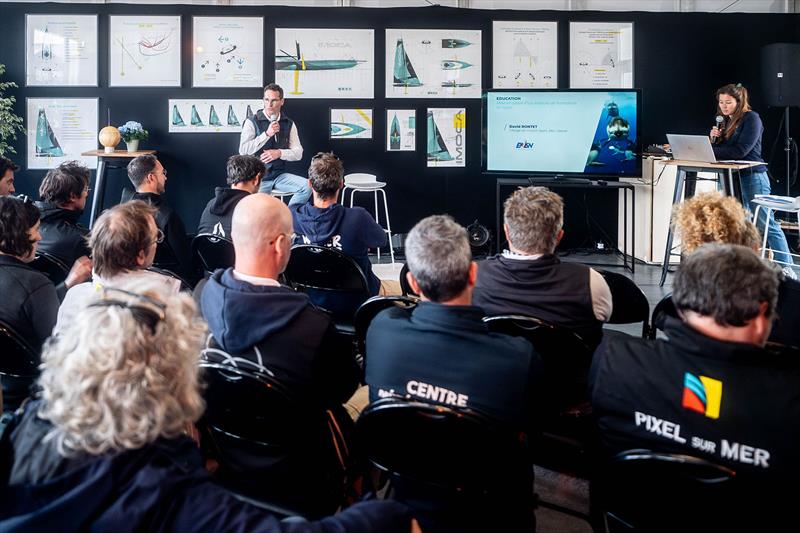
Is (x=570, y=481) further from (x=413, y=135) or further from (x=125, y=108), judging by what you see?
(x=125, y=108)

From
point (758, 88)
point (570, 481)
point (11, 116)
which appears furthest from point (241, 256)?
point (758, 88)

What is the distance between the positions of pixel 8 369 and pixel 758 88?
25.6 feet

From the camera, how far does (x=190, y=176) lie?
7570mm

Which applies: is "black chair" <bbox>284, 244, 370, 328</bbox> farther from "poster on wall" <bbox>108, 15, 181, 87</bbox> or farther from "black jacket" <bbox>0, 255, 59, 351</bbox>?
"poster on wall" <bbox>108, 15, 181, 87</bbox>

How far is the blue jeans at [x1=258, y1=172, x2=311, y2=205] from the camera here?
21.6 feet

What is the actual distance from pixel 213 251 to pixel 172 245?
0.35 m

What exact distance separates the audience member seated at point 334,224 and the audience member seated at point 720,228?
159cm

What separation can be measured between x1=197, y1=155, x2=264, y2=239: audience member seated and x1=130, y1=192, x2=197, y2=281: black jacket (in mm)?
192

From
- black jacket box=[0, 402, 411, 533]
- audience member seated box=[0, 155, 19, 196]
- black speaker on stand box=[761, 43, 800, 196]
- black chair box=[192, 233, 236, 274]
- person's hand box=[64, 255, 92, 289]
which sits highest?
black speaker on stand box=[761, 43, 800, 196]

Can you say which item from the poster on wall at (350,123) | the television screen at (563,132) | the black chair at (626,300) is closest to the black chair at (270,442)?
the black chair at (626,300)

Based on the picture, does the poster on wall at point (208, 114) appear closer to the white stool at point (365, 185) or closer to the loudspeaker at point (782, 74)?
the white stool at point (365, 185)

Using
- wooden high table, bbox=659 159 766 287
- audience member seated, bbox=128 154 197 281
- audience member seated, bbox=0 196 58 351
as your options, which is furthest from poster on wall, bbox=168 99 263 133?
audience member seated, bbox=0 196 58 351

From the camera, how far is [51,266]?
332 centimetres

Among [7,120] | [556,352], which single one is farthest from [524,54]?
[556,352]
